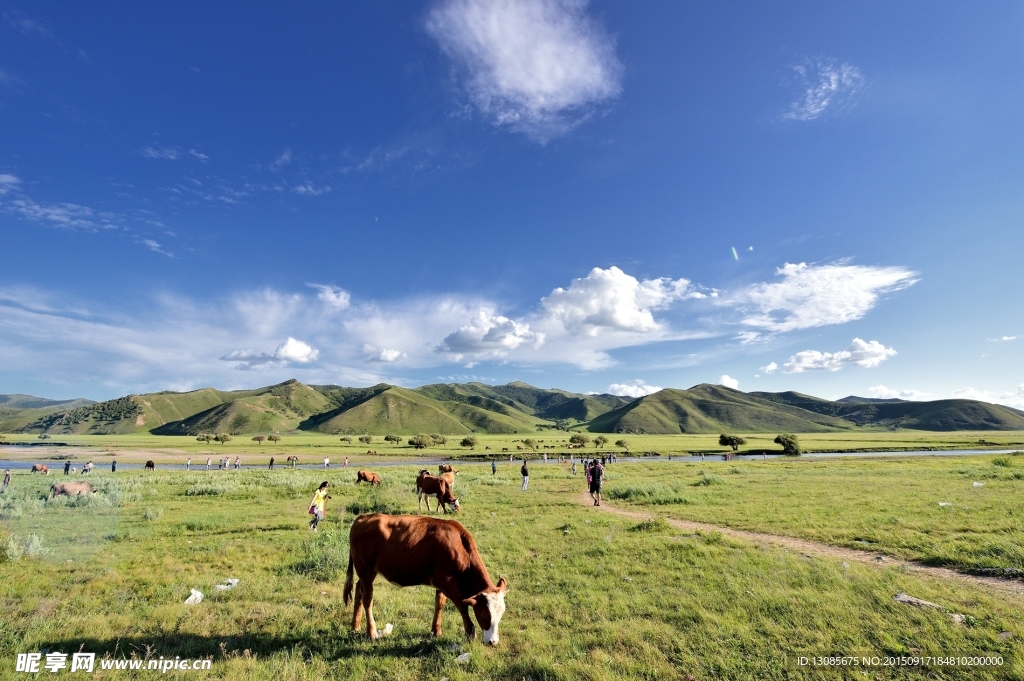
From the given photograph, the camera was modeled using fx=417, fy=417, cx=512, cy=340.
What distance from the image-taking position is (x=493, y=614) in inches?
280

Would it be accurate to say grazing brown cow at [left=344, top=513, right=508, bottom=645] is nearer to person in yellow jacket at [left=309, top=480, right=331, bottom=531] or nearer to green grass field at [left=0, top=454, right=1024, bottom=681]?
green grass field at [left=0, top=454, right=1024, bottom=681]

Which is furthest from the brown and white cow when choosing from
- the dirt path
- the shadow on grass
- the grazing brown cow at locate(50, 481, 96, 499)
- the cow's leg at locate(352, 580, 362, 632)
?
the grazing brown cow at locate(50, 481, 96, 499)

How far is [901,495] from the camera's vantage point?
930 inches

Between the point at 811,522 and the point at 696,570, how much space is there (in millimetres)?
9896

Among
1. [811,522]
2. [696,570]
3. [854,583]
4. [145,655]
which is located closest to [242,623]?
[145,655]

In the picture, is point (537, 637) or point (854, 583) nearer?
point (537, 637)

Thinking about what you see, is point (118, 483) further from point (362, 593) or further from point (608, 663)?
point (608, 663)

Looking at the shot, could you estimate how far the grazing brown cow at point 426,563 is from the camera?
24.3ft

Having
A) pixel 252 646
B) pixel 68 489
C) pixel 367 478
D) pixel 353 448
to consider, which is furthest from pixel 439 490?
pixel 353 448

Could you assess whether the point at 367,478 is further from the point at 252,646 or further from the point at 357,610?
the point at 252,646

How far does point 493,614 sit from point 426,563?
5.40 ft

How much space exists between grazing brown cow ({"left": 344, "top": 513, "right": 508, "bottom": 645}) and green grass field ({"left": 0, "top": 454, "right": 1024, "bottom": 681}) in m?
0.80

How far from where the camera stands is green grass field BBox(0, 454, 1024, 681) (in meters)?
7.23

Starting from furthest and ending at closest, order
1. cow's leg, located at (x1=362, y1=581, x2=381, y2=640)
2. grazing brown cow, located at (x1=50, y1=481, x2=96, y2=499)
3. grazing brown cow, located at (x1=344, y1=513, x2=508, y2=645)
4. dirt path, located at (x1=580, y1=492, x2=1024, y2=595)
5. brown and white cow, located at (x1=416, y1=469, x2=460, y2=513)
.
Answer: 1. grazing brown cow, located at (x1=50, y1=481, x2=96, y2=499)
2. brown and white cow, located at (x1=416, y1=469, x2=460, y2=513)
3. dirt path, located at (x1=580, y1=492, x2=1024, y2=595)
4. cow's leg, located at (x1=362, y1=581, x2=381, y2=640)
5. grazing brown cow, located at (x1=344, y1=513, x2=508, y2=645)
